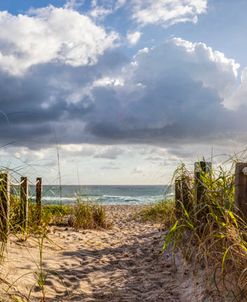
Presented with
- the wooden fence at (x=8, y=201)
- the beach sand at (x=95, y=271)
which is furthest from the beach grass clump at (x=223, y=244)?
the wooden fence at (x=8, y=201)

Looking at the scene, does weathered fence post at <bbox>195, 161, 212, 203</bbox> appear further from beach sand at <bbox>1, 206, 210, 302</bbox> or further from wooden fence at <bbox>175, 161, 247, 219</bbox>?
beach sand at <bbox>1, 206, 210, 302</bbox>

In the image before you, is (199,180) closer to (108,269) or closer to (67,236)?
(108,269)

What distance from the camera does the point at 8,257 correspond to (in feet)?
17.9

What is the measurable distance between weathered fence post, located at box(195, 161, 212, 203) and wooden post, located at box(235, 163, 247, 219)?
79 centimetres

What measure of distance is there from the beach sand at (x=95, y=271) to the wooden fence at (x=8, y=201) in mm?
335

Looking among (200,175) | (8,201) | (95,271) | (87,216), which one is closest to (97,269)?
(95,271)

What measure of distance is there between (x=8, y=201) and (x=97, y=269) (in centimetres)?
146

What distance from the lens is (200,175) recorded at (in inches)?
226

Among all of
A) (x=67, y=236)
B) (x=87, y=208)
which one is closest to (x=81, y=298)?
(x=67, y=236)

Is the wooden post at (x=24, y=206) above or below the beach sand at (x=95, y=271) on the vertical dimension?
above

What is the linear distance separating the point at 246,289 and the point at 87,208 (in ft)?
19.5

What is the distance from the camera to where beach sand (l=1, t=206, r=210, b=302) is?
477 cm

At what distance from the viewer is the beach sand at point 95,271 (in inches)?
188

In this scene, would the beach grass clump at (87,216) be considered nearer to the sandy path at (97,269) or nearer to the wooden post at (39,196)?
the wooden post at (39,196)
